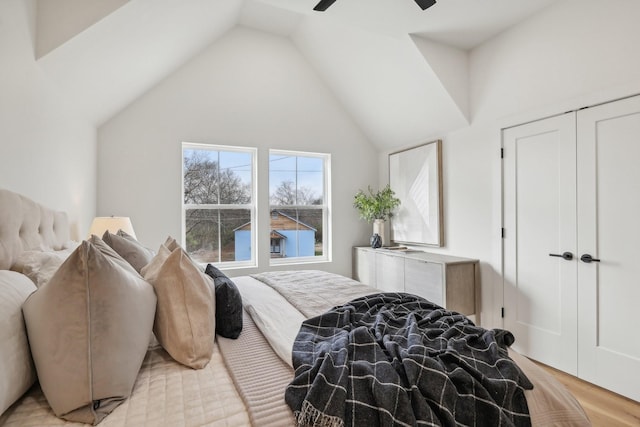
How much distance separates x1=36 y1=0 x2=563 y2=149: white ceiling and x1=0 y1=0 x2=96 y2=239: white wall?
0.41 feet

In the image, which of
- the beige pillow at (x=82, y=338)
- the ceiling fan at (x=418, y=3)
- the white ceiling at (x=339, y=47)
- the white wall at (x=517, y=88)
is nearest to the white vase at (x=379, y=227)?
the white wall at (x=517, y=88)

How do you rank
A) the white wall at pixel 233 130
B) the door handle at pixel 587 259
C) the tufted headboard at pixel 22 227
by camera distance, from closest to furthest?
the tufted headboard at pixel 22 227 → the door handle at pixel 587 259 → the white wall at pixel 233 130

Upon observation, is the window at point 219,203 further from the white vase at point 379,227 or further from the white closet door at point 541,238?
the white closet door at point 541,238

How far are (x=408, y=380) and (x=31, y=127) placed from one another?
2246 mm

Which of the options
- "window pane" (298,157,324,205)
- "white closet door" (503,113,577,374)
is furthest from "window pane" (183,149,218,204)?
"white closet door" (503,113,577,374)

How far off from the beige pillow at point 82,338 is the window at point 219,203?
2.77m

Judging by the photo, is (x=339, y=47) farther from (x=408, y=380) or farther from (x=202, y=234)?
(x=408, y=380)

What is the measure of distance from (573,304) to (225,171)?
3613 millimetres

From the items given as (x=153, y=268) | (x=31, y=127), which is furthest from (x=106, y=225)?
(x=153, y=268)

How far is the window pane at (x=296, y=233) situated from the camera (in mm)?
3977

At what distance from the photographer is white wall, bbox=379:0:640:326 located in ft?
6.91

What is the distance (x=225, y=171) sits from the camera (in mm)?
3725

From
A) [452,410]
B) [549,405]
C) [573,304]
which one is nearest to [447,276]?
[573,304]

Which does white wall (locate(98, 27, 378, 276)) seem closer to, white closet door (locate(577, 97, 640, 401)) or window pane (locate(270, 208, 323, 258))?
window pane (locate(270, 208, 323, 258))
